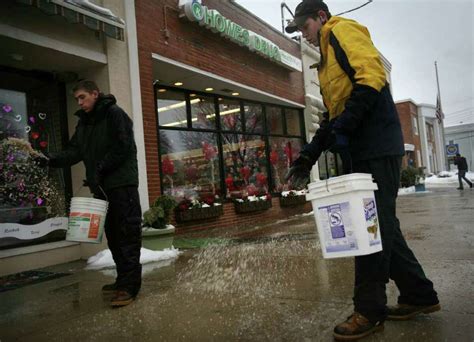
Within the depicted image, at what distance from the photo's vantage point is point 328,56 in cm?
265

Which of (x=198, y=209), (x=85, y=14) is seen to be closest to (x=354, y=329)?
(x=85, y=14)

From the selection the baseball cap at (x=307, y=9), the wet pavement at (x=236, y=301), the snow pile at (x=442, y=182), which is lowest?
the wet pavement at (x=236, y=301)

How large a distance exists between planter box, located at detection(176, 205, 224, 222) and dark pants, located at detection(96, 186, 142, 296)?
4510 millimetres

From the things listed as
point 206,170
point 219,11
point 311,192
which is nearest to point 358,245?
point 311,192

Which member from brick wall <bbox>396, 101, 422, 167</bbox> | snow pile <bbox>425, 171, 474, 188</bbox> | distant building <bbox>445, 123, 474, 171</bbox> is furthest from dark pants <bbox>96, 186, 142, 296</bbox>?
distant building <bbox>445, 123, 474, 171</bbox>

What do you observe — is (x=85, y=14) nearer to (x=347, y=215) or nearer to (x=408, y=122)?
(x=347, y=215)

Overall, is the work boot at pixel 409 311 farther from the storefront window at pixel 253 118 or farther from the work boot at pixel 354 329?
the storefront window at pixel 253 118

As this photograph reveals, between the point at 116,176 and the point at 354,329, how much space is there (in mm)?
2311

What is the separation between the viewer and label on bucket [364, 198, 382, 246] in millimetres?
2330

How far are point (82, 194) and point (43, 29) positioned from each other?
2.30 metres

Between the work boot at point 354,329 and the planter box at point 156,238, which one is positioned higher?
the planter box at point 156,238

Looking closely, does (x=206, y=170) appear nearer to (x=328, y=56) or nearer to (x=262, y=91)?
(x=262, y=91)

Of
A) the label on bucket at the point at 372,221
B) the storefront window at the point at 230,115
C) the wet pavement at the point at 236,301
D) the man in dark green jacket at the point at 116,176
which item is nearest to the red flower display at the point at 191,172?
the storefront window at the point at 230,115

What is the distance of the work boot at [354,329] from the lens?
2.37 metres
